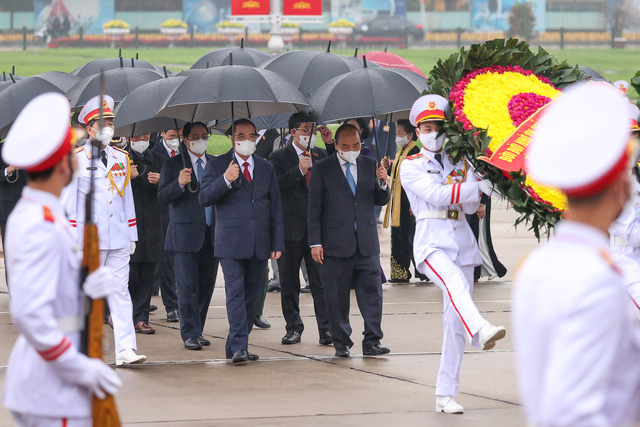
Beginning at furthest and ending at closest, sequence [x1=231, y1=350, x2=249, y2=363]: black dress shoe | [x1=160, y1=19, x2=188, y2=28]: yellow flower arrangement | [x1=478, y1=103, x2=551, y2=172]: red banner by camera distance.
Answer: [x1=160, y1=19, x2=188, y2=28]: yellow flower arrangement
[x1=231, y1=350, x2=249, y2=363]: black dress shoe
[x1=478, y1=103, x2=551, y2=172]: red banner

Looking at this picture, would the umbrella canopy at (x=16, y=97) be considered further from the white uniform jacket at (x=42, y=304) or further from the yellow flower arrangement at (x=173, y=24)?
the yellow flower arrangement at (x=173, y=24)

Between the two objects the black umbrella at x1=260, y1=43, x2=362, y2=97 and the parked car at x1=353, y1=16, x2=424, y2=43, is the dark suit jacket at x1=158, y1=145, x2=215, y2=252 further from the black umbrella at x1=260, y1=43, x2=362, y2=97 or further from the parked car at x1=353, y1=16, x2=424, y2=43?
the parked car at x1=353, y1=16, x2=424, y2=43

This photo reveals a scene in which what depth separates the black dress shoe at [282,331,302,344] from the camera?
9.40 m

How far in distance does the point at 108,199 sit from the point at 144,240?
58.0 inches

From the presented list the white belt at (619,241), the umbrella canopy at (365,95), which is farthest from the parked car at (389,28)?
the white belt at (619,241)

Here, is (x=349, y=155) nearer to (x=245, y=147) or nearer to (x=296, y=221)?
(x=245, y=147)

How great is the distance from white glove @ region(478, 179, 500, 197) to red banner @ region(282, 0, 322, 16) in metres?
15.0

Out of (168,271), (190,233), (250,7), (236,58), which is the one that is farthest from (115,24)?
(190,233)

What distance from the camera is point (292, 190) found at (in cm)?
986

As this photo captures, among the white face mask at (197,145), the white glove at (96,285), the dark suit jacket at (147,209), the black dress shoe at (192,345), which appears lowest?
the black dress shoe at (192,345)

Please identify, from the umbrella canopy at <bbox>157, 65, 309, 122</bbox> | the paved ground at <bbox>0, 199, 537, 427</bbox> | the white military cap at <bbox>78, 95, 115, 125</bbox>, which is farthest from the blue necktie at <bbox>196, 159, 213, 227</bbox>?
the paved ground at <bbox>0, 199, 537, 427</bbox>

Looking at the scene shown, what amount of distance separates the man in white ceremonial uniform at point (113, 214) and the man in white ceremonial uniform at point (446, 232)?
2431 millimetres

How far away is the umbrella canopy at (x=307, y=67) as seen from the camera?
37.9ft

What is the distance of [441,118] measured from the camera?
23.6 ft
